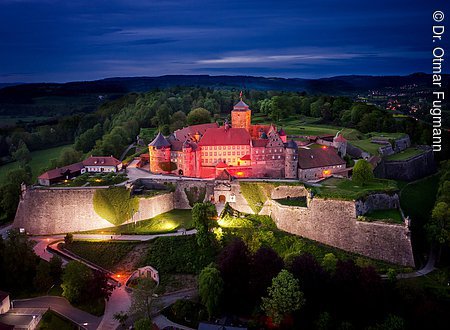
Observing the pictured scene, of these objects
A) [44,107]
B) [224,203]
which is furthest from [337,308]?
[44,107]

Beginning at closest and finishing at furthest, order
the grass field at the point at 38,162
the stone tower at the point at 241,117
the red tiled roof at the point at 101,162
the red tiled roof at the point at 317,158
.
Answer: the red tiled roof at the point at 317,158
the red tiled roof at the point at 101,162
the stone tower at the point at 241,117
the grass field at the point at 38,162

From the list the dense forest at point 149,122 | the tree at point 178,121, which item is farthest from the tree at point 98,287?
the tree at point 178,121

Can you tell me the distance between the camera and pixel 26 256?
32.0m

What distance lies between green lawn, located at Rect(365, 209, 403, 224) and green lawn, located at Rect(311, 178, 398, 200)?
1682mm

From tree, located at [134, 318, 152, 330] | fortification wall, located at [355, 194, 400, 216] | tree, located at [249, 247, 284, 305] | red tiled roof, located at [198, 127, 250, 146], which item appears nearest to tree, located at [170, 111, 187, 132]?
red tiled roof, located at [198, 127, 250, 146]

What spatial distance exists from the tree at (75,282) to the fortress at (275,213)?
10.4 metres

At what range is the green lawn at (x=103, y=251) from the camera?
3453 cm

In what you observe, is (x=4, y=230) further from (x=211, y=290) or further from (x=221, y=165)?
(x=211, y=290)

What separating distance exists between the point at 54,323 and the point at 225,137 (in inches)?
912

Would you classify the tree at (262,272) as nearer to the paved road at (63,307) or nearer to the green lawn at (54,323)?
the paved road at (63,307)

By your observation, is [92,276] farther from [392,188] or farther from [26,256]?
[392,188]

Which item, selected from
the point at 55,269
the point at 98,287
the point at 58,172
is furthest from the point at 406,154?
the point at 55,269

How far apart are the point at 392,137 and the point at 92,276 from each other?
A: 42.2 meters

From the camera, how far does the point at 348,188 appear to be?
3678cm
